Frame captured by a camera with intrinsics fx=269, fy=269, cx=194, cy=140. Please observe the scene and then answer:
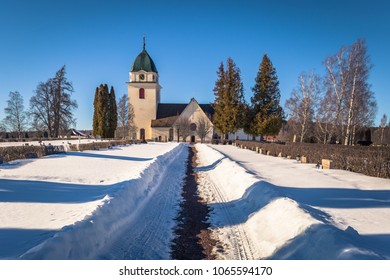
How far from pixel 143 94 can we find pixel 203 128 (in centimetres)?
1694

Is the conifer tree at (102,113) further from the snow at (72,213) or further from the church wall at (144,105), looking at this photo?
the snow at (72,213)

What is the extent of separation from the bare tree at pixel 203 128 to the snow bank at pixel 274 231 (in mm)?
44561

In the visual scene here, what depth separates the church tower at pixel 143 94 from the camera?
59.6 m

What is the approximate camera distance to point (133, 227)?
5.59 metres

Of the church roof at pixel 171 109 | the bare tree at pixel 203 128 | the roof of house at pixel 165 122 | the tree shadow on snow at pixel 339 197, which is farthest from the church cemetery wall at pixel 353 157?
the church roof at pixel 171 109

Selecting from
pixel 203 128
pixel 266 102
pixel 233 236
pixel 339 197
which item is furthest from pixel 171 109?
pixel 233 236

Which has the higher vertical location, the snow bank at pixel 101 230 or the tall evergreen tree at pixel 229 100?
the tall evergreen tree at pixel 229 100

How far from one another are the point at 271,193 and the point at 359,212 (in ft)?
6.53

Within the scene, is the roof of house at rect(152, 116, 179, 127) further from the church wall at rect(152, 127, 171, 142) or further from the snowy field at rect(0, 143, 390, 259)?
the snowy field at rect(0, 143, 390, 259)

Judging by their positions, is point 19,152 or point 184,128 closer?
point 19,152

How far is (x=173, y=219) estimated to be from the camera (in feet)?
20.5

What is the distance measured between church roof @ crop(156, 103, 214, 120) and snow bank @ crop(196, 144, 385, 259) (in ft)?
173

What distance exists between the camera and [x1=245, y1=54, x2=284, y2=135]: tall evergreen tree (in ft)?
127

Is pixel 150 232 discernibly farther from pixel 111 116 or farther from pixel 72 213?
pixel 111 116
